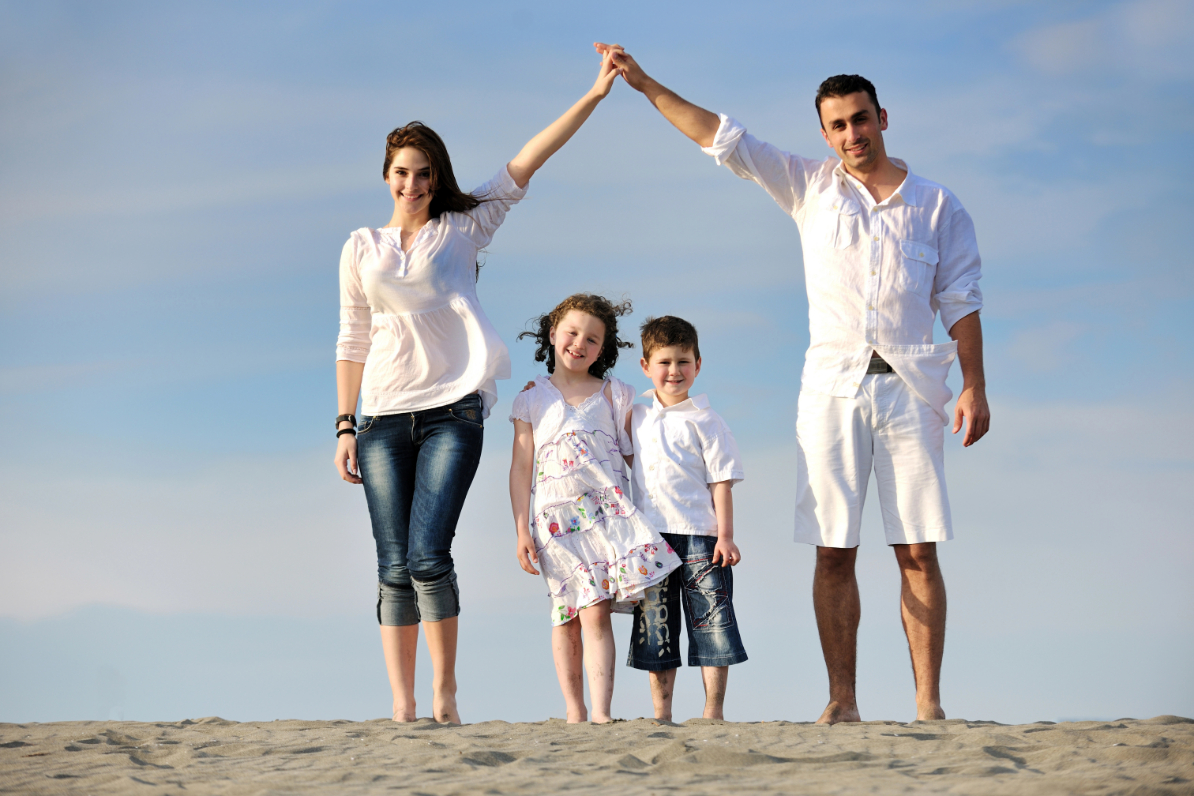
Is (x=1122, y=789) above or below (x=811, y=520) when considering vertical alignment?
below

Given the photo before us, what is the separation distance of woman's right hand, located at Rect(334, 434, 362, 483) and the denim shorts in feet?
4.38

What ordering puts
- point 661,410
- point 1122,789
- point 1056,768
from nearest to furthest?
point 1122,789 < point 1056,768 < point 661,410

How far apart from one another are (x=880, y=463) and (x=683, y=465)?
31.6 inches

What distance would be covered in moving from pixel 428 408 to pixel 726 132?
1678 millimetres

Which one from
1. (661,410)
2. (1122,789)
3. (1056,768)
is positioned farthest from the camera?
(661,410)

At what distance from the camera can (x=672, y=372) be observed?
4621 mm

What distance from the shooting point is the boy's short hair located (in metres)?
4.66

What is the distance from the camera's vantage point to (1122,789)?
2891 mm

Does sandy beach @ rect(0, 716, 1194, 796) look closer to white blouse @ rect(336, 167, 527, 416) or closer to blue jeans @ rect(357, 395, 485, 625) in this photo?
blue jeans @ rect(357, 395, 485, 625)

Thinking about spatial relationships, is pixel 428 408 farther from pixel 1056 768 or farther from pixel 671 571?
pixel 1056 768

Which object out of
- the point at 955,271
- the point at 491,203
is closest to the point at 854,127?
the point at 955,271

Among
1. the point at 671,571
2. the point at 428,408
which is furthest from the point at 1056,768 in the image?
the point at 428,408

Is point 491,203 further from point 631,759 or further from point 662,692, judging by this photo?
point 631,759

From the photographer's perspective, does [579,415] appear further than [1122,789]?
Yes
